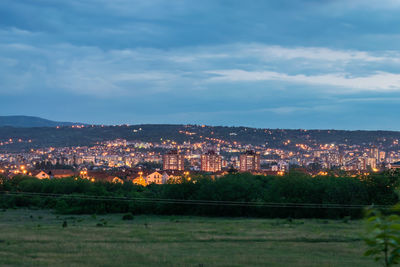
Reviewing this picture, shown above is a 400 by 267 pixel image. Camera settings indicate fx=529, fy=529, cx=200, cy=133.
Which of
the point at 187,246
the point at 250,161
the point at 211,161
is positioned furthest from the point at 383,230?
the point at 211,161

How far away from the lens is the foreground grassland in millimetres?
19750

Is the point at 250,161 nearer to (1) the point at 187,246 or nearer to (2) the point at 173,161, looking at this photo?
(2) the point at 173,161

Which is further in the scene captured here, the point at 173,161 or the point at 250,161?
the point at 173,161

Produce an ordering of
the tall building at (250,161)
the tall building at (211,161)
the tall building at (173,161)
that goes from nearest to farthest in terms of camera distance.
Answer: the tall building at (250,161) → the tall building at (211,161) → the tall building at (173,161)

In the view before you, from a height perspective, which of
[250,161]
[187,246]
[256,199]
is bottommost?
[187,246]

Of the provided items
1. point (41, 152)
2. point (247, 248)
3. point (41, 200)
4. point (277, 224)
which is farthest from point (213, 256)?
point (41, 152)

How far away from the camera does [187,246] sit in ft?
80.2

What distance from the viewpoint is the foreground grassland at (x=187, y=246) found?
19750 millimetres

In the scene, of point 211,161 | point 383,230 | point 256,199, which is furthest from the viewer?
point 211,161

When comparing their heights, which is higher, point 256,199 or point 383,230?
point 383,230

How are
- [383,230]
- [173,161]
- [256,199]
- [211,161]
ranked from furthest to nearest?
[173,161] → [211,161] → [256,199] → [383,230]

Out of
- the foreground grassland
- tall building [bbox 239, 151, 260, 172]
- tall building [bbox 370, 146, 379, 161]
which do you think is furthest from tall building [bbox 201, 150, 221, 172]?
the foreground grassland

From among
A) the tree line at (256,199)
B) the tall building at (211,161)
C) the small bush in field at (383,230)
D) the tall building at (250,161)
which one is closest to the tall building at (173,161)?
the tall building at (211,161)

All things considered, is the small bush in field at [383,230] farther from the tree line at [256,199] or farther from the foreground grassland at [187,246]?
the tree line at [256,199]
